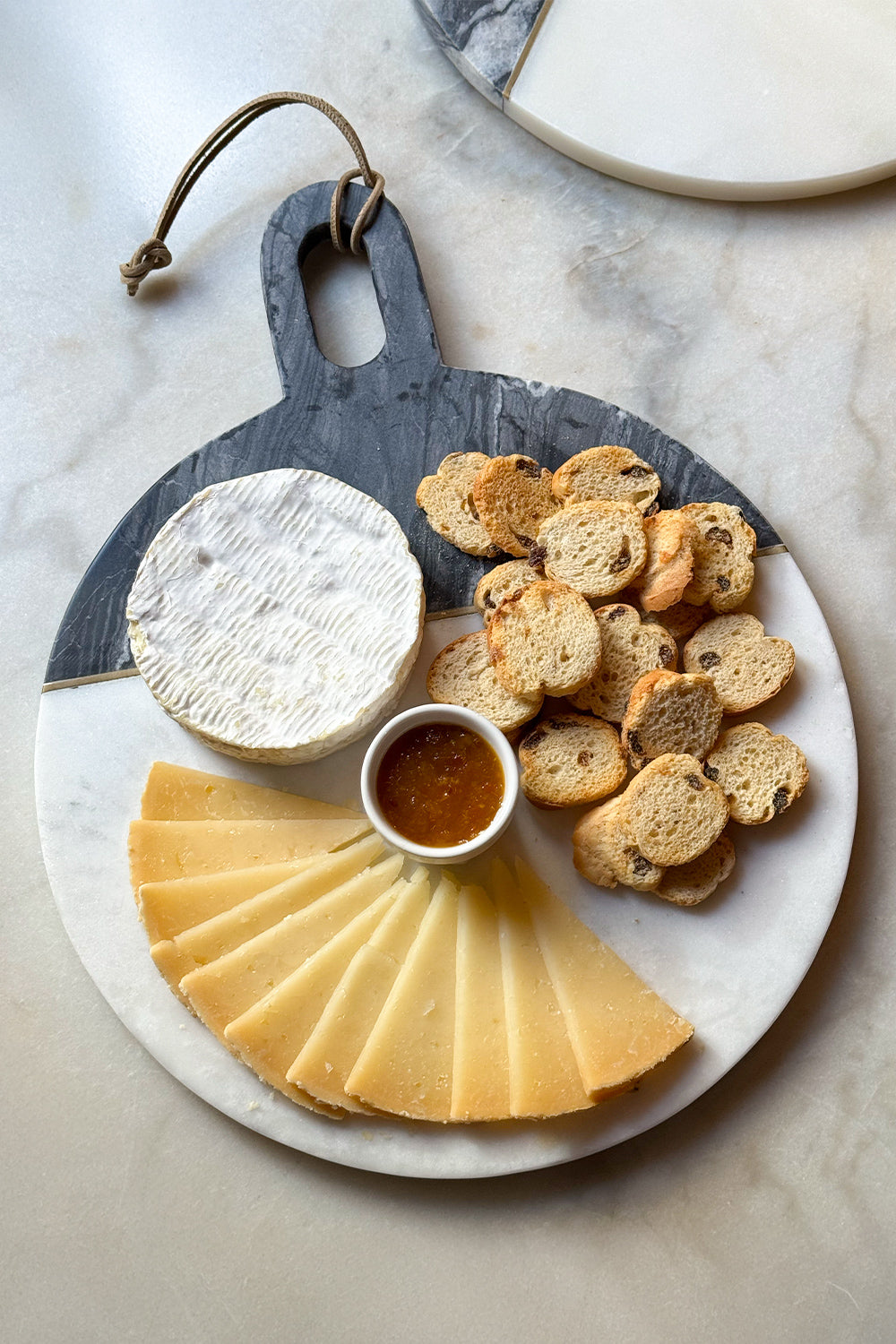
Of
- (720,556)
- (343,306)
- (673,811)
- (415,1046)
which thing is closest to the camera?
(415,1046)

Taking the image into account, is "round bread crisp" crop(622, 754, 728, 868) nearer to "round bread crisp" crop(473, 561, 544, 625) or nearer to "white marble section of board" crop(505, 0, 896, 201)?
"round bread crisp" crop(473, 561, 544, 625)

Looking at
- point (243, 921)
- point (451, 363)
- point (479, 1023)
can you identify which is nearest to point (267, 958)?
point (243, 921)

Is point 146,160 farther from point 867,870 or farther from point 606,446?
point 867,870

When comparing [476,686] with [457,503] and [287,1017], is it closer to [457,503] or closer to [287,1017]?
[457,503]

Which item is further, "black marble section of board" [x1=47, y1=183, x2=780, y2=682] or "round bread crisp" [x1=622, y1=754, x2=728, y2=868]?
"black marble section of board" [x1=47, y1=183, x2=780, y2=682]

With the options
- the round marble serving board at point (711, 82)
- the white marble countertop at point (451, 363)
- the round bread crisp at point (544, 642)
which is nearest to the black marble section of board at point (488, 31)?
the round marble serving board at point (711, 82)

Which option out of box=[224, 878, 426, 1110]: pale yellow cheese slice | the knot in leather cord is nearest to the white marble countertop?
the knot in leather cord

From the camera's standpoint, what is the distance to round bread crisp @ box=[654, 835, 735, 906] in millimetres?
2693

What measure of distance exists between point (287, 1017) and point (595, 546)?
1.43 metres

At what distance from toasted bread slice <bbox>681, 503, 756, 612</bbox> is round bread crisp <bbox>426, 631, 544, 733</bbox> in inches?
21.8

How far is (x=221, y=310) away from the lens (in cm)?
340

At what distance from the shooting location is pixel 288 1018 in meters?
2.54

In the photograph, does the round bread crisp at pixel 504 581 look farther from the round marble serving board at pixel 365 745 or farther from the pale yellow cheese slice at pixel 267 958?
the pale yellow cheese slice at pixel 267 958

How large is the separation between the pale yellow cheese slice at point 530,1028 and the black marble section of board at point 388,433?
88 cm
